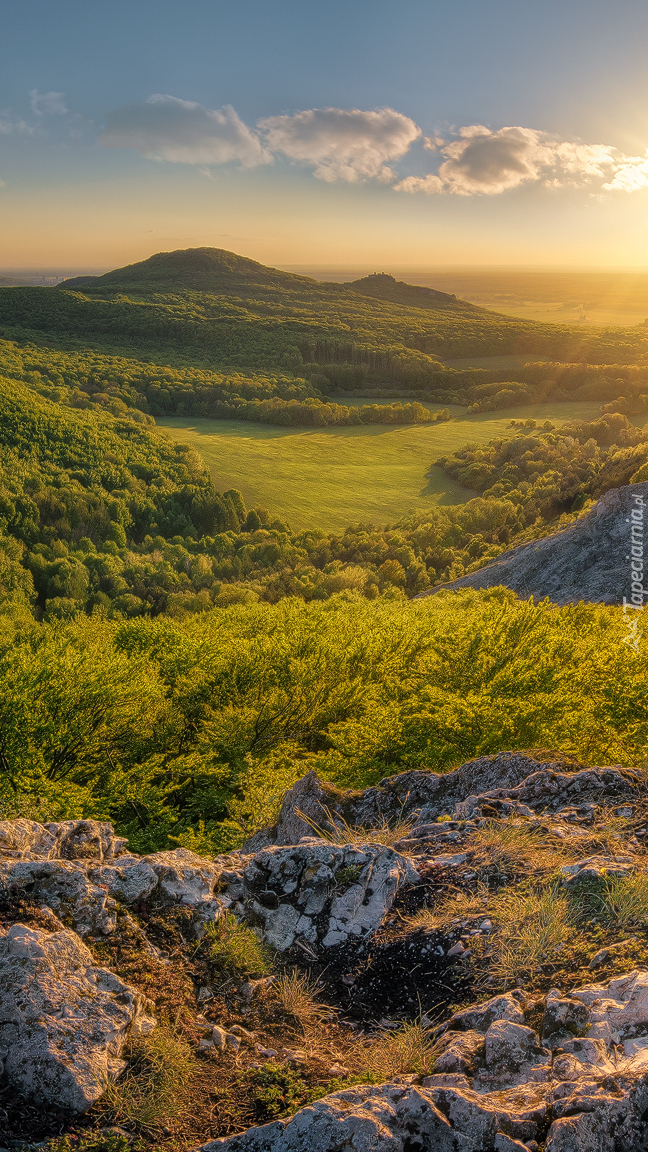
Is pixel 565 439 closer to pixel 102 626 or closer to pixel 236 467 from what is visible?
pixel 236 467

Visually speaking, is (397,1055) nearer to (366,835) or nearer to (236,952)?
(236,952)

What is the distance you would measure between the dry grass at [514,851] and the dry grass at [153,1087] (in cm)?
439

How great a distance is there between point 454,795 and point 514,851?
494cm

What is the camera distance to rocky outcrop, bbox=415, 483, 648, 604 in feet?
129

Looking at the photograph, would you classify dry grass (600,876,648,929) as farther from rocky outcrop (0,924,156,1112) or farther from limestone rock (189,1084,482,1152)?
rocky outcrop (0,924,156,1112)

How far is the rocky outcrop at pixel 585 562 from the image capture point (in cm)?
3947

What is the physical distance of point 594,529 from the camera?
4516 centimetres

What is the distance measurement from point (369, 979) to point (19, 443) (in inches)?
4869

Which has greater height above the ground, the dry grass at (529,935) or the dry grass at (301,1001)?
the dry grass at (529,935)

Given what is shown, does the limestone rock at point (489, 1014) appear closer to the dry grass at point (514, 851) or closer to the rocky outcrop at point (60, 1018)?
the dry grass at point (514, 851)

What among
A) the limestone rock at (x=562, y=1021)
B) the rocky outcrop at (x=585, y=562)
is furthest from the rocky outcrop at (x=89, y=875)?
the rocky outcrop at (x=585, y=562)

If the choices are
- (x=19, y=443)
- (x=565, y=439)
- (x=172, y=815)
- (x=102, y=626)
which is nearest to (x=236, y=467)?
(x=19, y=443)

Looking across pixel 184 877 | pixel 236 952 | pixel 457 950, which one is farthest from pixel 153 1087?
pixel 457 950

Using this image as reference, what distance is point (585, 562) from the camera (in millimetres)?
43812
